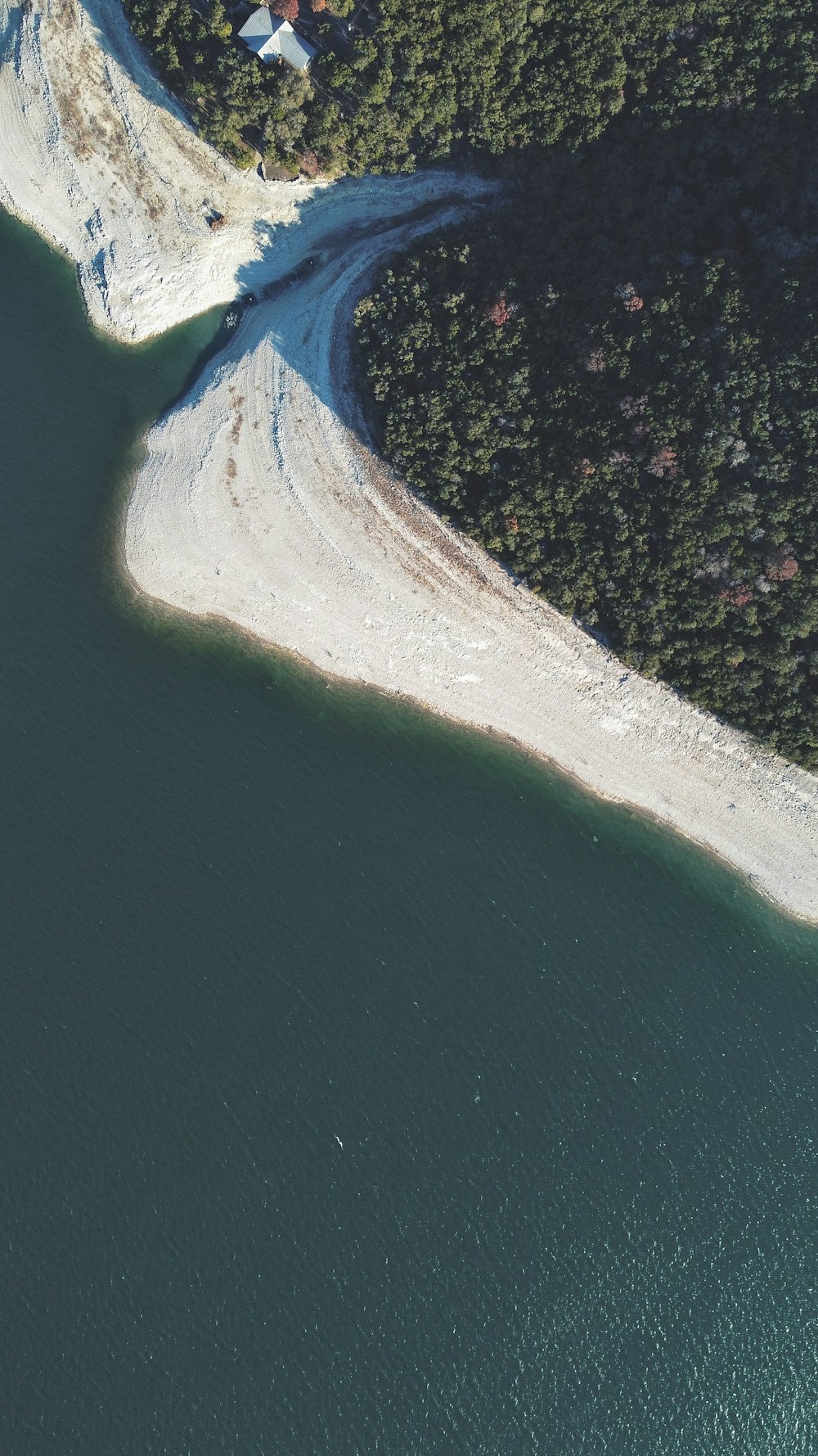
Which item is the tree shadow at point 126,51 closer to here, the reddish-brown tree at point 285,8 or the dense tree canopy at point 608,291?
the dense tree canopy at point 608,291

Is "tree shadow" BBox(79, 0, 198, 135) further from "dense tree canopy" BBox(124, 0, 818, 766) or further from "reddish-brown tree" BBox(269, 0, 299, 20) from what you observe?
"reddish-brown tree" BBox(269, 0, 299, 20)

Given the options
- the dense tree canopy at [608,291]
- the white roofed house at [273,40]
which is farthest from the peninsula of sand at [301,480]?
the white roofed house at [273,40]

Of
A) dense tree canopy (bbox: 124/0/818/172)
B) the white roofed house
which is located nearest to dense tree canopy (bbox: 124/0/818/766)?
dense tree canopy (bbox: 124/0/818/172)

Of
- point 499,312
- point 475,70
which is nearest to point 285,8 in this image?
point 475,70

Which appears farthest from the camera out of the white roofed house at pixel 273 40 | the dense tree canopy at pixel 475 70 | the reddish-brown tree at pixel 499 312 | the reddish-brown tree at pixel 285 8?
the reddish-brown tree at pixel 499 312

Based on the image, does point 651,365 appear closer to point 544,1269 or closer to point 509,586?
point 509,586

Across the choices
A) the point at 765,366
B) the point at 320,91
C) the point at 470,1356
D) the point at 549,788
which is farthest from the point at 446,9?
the point at 470,1356
